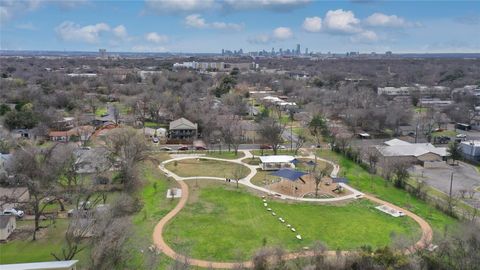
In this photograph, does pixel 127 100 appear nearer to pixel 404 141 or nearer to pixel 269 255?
pixel 404 141

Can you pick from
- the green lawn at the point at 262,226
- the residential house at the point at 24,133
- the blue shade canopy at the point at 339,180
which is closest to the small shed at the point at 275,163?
the blue shade canopy at the point at 339,180

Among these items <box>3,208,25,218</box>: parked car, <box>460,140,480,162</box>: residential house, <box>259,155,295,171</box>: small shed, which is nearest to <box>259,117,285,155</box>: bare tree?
<box>259,155,295,171</box>: small shed

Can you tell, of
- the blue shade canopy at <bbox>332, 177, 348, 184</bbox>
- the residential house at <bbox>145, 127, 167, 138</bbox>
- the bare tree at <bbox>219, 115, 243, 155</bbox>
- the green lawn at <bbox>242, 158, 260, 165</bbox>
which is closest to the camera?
the blue shade canopy at <bbox>332, 177, 348, 184</bbox>

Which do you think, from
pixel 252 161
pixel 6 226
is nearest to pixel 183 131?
pixel 252 161

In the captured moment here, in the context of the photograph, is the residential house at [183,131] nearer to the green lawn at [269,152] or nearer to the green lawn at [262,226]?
the green lawn at [269,152]

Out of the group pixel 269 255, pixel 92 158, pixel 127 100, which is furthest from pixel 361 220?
pixel 127 100

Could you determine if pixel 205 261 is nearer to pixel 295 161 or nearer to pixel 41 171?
pixel 41 171

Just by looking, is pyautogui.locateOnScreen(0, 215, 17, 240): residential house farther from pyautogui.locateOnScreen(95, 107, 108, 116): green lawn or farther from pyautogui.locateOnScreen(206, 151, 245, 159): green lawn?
pyautogui.locateOnScreen(95, 107, 108, 116): green lawn
